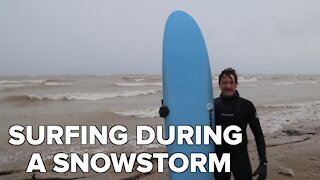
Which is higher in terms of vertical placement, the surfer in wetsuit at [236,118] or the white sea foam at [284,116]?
the surfer in wetsuit at [236,118]

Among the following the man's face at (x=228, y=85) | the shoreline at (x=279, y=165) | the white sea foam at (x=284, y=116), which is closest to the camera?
the man's face at (x=228, y=85)

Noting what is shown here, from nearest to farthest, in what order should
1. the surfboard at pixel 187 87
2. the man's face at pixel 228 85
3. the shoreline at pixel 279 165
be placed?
1. the man's face at pixel 228 85
2. the surfboard at pixel 187 87
3. the shoreline at pixel 279 165

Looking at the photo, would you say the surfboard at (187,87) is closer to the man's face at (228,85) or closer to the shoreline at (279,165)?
the man's face at (228,85)

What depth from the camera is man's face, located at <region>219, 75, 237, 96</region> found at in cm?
267

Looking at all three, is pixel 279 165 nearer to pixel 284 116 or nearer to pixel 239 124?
pixel 239 124

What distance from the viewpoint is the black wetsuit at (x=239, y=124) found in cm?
271

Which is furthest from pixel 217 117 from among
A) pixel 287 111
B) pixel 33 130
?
pixel 287 111

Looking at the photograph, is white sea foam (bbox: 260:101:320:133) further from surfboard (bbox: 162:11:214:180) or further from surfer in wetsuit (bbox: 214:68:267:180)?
surfer in wetsuit (bbox: 214:68:267:180)

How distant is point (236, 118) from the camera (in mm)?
2721

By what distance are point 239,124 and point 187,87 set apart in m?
0.83

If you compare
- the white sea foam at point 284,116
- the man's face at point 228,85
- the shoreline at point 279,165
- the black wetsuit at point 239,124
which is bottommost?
the shoreline at point 279,165

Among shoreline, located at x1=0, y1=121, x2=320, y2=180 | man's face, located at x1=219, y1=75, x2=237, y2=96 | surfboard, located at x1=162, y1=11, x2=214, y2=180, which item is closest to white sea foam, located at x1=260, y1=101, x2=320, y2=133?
shoreline, located at x1=0, y1=121, x2=320, y2=180

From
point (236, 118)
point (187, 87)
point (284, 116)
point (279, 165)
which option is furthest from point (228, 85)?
point (284, 116)

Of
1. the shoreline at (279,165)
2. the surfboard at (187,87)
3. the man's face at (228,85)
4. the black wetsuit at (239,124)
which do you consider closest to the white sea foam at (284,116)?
the shoreline at (279,165)
